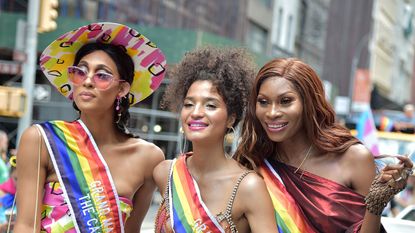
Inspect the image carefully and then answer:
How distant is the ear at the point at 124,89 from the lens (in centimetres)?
379

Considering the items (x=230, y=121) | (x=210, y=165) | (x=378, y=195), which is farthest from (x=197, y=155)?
(x=378, y=195)

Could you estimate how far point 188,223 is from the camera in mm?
3346

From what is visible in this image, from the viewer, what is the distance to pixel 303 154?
3773mm

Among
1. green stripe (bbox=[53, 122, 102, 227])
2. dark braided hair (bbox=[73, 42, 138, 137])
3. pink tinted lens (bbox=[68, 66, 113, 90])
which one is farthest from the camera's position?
dark braided hair (bbox=[73, 42, 138, 137])

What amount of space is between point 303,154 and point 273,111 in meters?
0.30

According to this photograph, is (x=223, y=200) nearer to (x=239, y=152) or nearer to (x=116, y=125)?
(x=239, y=152)

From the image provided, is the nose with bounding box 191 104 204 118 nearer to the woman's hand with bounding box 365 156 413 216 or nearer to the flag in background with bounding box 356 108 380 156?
the woman's hand with bounding box 365 156 413 216

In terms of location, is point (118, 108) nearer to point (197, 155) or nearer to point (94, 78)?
point (94, 78)

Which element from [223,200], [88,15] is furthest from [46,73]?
[88,15]

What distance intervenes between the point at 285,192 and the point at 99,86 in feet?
3.09

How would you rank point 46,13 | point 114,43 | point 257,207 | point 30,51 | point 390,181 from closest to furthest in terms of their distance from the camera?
point 390,181 < point 257,207 < point 114,43 < point 46,13 < point 30,51

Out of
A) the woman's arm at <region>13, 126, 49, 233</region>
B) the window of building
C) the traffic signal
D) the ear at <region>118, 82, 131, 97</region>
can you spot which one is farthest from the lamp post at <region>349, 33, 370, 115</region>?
the woman's arm at <region>13, 126, 49, 233</region>

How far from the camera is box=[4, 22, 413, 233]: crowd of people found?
11.2 feet

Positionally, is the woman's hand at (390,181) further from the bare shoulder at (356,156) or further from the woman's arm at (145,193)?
the woman's arm at (145,193)
